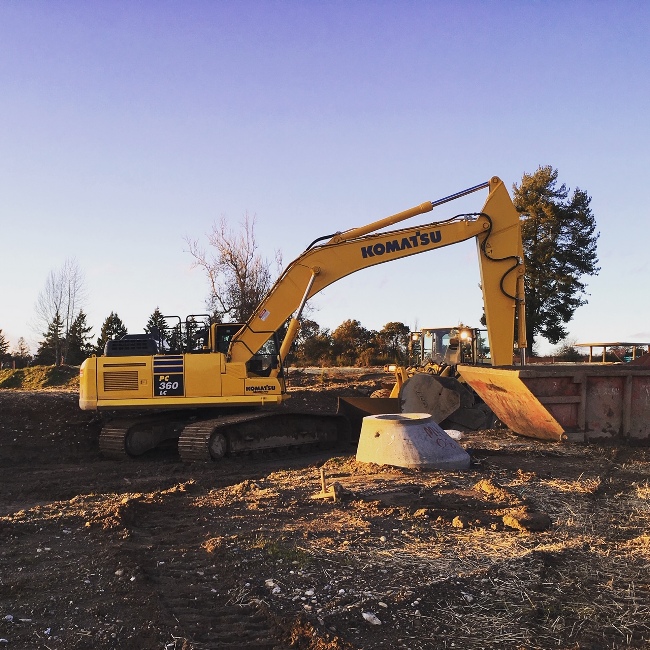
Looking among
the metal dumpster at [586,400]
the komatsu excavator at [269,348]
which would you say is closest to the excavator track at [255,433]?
the komatsu excavator at [269,348]

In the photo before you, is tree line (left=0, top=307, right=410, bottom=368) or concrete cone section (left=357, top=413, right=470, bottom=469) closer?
concrete cone section (left=357, top=413, right=470, bottom=469)

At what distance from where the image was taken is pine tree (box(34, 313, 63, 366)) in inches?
1584

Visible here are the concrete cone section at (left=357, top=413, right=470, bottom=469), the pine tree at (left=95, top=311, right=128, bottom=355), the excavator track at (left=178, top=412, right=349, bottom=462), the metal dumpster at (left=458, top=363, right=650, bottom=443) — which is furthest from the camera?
the pine tree at (left=95, top=311, right=128, bottom=355)

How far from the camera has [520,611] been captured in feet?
13.8

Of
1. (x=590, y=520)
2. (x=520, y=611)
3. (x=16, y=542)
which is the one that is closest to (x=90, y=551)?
(x=16, y=542)

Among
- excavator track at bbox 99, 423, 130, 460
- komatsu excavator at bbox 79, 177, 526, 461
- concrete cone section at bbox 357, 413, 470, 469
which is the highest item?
komatsu excavator at bbox 79, 177, 526, 461

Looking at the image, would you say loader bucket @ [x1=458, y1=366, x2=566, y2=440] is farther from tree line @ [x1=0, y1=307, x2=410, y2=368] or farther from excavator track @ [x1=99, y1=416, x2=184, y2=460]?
tree line @ [x1=0, y1=307, x2=410, y2=368]

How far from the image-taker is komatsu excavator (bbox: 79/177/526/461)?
12.4 meters

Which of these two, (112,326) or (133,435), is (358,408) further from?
(112,326)

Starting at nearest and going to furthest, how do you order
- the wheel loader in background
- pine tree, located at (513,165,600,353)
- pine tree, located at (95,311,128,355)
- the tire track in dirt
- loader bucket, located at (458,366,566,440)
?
the tire track in dirt < loader bucket, located at (458,366,566,440) < the wheel loader in background < pine tree, located at (513,165,600,353) < pine tree, located at (95,311,128,355)

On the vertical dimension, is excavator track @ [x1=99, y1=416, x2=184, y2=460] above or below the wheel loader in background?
below

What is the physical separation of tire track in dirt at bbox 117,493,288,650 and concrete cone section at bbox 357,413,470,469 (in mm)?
3062

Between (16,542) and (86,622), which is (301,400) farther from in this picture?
(86,622)

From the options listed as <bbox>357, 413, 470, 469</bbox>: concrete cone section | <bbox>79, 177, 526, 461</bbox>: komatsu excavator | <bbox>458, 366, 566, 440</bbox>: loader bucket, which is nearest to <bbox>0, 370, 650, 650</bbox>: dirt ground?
<bbox>357, 413, 470, 469</bbox>: concrete cone section
